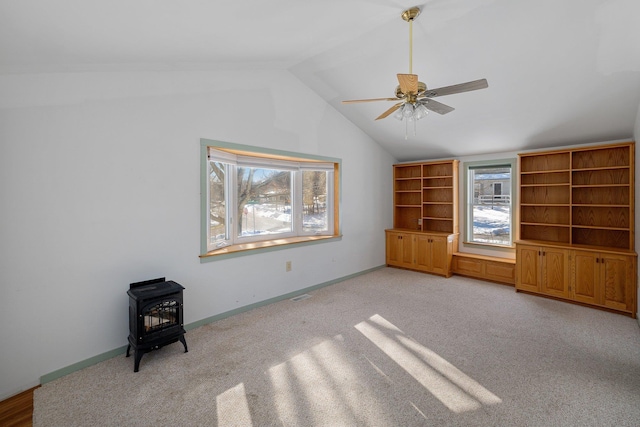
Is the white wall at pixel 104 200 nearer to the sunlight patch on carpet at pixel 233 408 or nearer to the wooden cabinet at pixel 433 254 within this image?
the sunlight patch on carpet at pixel 233 408

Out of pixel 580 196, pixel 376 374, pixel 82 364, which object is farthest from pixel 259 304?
pixel 580 196

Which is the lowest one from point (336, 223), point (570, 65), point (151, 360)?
point (151, 360)

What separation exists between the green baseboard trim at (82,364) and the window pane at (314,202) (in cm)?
284

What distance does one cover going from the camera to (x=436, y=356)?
2.60 meters

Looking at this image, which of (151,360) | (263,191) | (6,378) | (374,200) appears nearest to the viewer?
(6,378)

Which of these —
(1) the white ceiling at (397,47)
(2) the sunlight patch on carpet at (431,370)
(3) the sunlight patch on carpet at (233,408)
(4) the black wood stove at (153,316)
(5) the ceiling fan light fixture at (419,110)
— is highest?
(1) the white ceiling at (397,47)

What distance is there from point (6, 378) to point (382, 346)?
9.60 feet

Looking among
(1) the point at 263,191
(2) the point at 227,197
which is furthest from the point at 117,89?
(1) the point at 263,191

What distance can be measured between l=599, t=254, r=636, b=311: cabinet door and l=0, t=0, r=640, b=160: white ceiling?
5.27ft

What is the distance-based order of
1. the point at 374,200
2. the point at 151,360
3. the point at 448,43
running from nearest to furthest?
the point at 151,360 → the point at 448,43 → the point at 374,200

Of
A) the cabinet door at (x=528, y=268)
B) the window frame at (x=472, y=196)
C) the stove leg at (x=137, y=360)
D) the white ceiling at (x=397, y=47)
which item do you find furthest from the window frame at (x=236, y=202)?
the cabinet door at (x=528, y=268)

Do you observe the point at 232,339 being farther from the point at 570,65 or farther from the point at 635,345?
the point at 570,65

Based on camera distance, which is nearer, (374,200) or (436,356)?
(436,356)

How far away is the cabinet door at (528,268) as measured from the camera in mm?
4164
